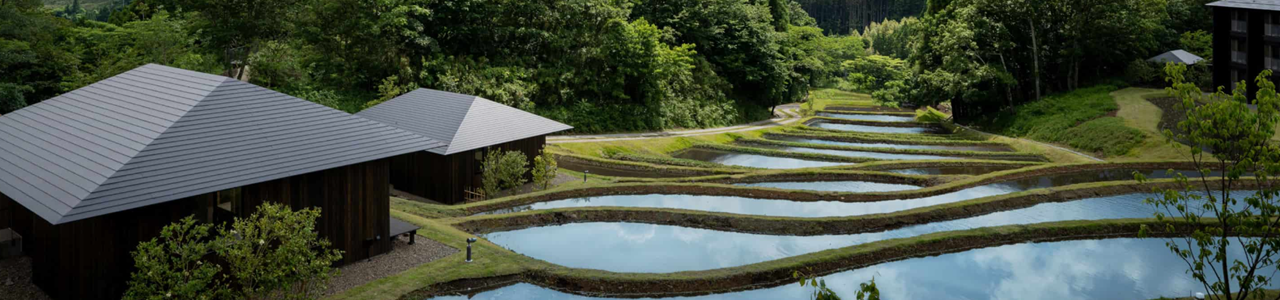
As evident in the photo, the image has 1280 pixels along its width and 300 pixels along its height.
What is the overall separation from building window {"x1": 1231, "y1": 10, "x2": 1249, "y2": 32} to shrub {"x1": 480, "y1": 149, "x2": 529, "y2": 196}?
3031 centimetres

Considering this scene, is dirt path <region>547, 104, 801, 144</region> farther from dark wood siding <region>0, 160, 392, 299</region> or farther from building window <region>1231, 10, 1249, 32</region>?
building window <region>1231, 10, 1249, 32</region>

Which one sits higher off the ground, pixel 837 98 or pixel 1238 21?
pixel 1238 21

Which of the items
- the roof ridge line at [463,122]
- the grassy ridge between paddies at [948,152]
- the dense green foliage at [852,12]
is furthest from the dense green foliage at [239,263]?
the dense green foliage at [852,12]

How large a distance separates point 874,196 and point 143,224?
19675mm

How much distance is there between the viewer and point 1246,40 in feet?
102

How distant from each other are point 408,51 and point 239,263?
97.5 feet

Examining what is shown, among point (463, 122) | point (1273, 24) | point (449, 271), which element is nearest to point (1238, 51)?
point (1273, 24)

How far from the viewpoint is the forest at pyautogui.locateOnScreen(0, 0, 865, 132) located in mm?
33562

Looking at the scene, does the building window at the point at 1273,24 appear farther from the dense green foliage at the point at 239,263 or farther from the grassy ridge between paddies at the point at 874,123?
the dense green foliage at the point at 239,263

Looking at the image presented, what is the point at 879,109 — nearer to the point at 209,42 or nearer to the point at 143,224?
the point at 209,42

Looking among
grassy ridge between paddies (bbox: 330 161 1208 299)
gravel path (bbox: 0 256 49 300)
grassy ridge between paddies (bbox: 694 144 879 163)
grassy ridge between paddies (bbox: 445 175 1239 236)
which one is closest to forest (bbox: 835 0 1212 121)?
grassy ridge between paddies (bbox: 694 144 879 163)

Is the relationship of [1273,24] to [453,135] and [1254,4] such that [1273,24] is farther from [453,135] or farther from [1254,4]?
[453,135]

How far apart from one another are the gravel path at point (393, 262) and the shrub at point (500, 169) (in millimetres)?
6095

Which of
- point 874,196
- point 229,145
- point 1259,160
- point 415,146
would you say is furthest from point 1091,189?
point 229,145
